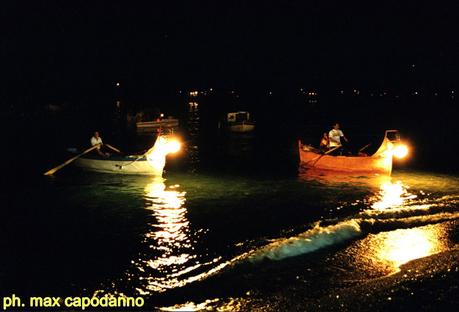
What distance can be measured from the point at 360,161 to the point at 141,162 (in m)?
9.97

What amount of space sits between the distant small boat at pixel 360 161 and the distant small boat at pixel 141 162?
707 centimetres

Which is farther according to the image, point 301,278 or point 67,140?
point 67,140

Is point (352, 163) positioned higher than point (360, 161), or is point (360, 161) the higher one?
point (360, 161)

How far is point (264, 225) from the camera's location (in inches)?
475

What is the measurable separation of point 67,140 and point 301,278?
1482 inches

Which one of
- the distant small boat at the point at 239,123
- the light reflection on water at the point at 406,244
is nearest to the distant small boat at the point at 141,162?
the light reflection on water at the point at 406,244

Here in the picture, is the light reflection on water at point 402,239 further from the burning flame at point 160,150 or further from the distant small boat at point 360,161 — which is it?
the burning flame at point 160,150

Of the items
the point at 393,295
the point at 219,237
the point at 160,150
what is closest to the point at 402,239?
the point at 393,295

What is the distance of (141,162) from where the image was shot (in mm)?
18875

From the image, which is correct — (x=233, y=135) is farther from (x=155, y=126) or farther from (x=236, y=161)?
(x=236, y=161)

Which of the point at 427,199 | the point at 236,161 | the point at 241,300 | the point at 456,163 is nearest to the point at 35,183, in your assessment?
the point at 236,161

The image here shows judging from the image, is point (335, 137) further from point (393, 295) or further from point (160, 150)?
point (393, 295)

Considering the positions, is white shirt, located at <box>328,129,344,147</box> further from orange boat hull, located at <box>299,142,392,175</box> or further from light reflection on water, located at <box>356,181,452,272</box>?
light reflection on water, located at <box>356,181,452,272</box>

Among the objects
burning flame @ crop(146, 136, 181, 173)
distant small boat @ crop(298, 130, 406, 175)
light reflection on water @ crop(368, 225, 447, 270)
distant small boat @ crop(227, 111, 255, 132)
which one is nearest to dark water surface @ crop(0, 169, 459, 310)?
light reflection on water @ crop(368, 225, 447, 270)
